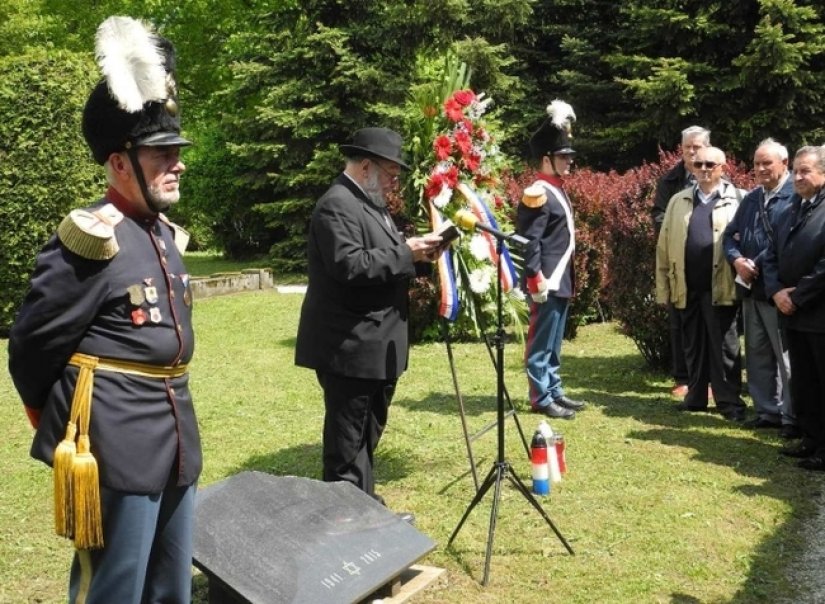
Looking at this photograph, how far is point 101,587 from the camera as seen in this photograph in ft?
10.3

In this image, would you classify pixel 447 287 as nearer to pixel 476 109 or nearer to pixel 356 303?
pixel 356 303

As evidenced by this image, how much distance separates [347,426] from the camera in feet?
17.7

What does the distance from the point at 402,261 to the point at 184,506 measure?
209cm

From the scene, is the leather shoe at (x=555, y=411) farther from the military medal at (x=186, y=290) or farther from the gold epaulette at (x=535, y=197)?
the military medal at (x=186, y=290)

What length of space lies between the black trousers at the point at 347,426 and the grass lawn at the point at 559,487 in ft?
2.09

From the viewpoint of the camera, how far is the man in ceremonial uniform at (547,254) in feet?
26.4

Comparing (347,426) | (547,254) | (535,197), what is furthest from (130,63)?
(547,254)

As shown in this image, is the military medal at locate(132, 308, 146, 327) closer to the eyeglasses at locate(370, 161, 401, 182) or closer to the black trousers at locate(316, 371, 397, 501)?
the black trousers at locate(316, 371, 397, 501)

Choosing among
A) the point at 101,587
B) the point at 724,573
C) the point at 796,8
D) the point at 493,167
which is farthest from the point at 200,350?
the point at 796,8

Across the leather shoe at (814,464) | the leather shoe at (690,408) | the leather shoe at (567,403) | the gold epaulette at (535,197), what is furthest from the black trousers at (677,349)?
the leather shoe at (814,464)

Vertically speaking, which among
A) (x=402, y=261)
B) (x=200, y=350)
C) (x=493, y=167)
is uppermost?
(x=493, y=167)

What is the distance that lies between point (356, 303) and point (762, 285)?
12.8ft

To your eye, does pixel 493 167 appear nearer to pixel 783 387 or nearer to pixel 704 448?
pixel 704 448

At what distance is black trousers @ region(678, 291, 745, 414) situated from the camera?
327 inches
